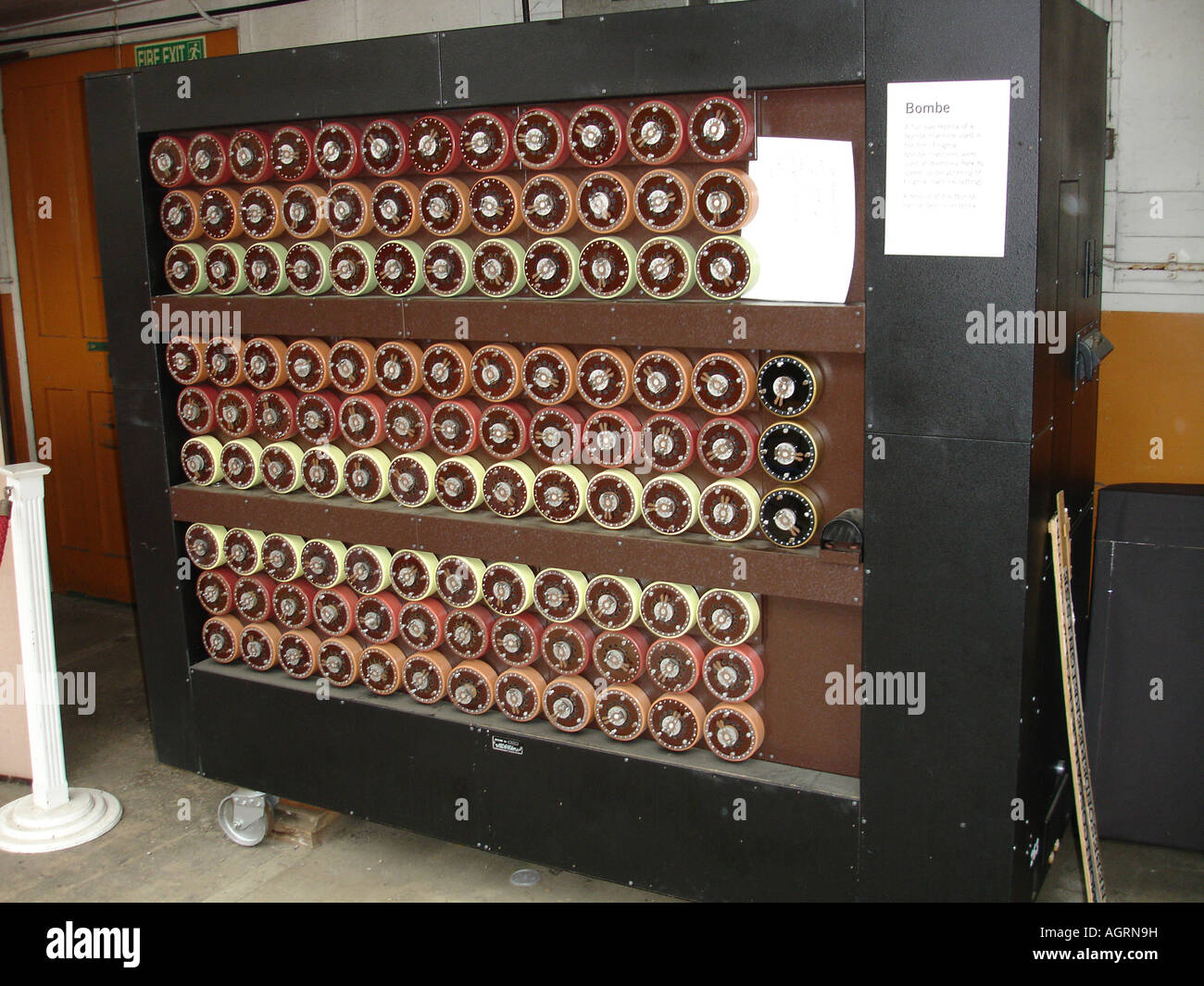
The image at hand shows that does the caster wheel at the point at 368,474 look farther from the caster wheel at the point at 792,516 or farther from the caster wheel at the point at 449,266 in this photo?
the caster wheel at the point at 792,516

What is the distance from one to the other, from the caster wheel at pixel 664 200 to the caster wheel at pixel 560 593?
95cm

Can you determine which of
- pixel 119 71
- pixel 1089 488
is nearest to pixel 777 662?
pixel 1089 488

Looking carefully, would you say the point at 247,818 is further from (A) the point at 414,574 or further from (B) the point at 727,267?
(B) the point at 727,267

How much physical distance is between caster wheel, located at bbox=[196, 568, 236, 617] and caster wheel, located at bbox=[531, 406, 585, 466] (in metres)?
1.25

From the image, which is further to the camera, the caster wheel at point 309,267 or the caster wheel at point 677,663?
the caster wheel at point 309,267

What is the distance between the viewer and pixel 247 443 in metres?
3.64

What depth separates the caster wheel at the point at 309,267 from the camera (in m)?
3.39

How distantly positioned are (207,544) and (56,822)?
1025mm

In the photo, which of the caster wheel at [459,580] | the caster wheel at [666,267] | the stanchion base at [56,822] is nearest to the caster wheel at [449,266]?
the caster wheel at [666,267]

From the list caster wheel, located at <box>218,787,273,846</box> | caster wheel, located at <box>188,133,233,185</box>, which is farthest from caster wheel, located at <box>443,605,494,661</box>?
caster wheel, located at <box>188,133,233,185</box>

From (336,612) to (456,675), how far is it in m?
0.47

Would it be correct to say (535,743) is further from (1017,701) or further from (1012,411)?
(1012,411)

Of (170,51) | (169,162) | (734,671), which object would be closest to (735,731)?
(734,671)

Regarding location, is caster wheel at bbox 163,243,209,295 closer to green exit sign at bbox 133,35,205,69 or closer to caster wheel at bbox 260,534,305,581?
caster wheel at bbox 260,534,305,581
